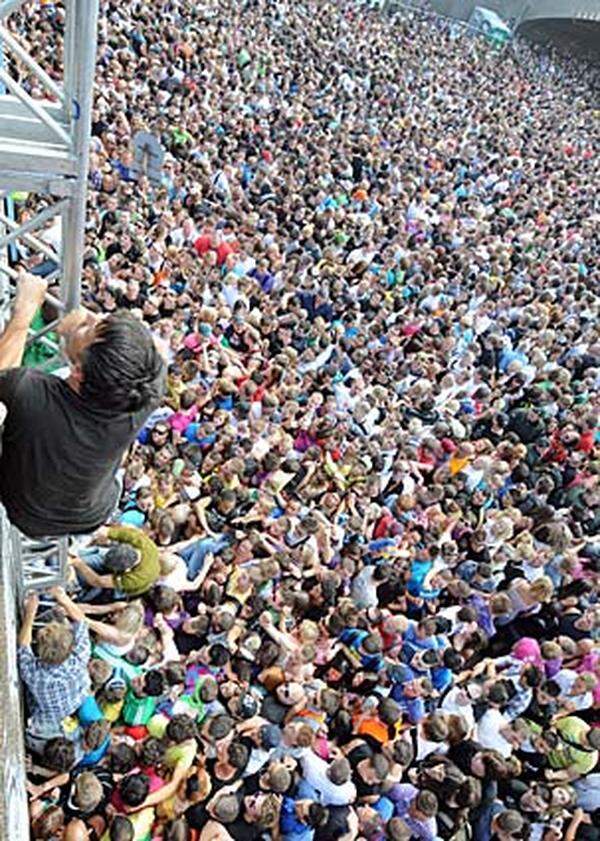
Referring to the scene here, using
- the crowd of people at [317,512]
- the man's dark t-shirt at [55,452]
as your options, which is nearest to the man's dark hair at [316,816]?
the crowd of people at [317,512]

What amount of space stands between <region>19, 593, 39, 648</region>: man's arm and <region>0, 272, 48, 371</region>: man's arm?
1.85 m

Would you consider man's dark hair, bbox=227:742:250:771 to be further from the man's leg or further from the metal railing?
the man's leg

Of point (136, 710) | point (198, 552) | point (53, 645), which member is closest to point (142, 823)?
point (136, 710)

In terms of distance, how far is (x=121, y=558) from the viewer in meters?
4.51

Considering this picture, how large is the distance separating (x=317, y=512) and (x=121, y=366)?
382 cm

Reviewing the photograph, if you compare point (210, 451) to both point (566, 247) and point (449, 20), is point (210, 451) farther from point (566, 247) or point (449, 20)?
point (449, 20)

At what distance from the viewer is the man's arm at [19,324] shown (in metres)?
2.40

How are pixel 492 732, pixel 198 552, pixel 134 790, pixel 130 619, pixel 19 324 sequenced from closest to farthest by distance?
pixel 19 324, pixel 134 790, pixel 130 619, pixel 492 732, pixel 198 552

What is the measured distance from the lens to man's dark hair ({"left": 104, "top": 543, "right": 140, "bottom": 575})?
451 cm

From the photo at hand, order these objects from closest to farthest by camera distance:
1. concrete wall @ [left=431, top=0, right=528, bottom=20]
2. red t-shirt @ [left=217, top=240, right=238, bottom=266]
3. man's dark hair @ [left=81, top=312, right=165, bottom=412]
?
man's dark hair @ [left=81, top=312, right=165, bottom=412] → red t-shirt @ [left=217, top=240, right=238, bottom=266] → concrete wall @ [left=431, top=0, right=528, bottom=20]

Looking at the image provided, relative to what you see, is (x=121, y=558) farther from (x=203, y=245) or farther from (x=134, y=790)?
(x=203, y=245)

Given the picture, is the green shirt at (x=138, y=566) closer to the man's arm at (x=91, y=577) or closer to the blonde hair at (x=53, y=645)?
the man's arm at (x=91, y=577)

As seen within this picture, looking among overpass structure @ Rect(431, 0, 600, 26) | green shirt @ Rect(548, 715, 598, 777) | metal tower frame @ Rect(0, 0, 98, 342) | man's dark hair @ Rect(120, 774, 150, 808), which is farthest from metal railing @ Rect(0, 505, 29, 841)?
overpass structure @ Rect(431, 0, 600, 26)

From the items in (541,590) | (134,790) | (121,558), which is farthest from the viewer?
(541,590)
